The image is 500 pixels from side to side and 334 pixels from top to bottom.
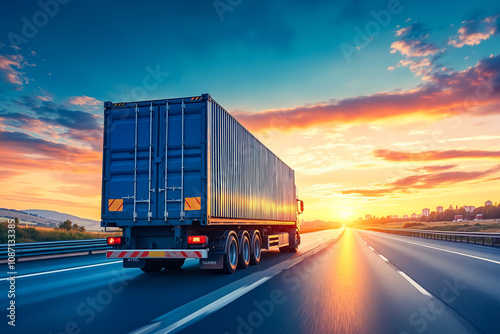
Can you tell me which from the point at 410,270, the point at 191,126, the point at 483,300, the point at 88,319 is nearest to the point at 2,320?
the point at 88,319

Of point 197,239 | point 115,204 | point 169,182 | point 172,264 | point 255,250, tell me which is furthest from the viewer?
point 255,250

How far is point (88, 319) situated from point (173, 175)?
16.8 ft

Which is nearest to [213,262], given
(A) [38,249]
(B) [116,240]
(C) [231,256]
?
(C) [231,256]

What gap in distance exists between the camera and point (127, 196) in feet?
36.6

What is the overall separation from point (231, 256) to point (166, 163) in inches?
130

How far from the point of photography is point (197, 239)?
34.9 ft

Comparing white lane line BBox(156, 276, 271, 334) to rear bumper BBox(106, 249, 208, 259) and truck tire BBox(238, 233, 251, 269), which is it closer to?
rear bumper BBox(106, 249, 208, 259)

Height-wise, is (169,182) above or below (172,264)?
above

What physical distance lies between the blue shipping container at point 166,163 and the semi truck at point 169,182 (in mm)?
25

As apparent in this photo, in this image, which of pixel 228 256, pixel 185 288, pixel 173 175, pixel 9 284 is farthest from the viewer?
pixel 228 256

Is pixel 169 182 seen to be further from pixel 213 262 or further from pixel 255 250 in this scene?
pixel 255 250

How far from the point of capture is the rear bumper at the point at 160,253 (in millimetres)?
10406

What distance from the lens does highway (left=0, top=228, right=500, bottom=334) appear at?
18.9 ft

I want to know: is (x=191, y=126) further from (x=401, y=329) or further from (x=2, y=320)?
(x=401, y=329)
